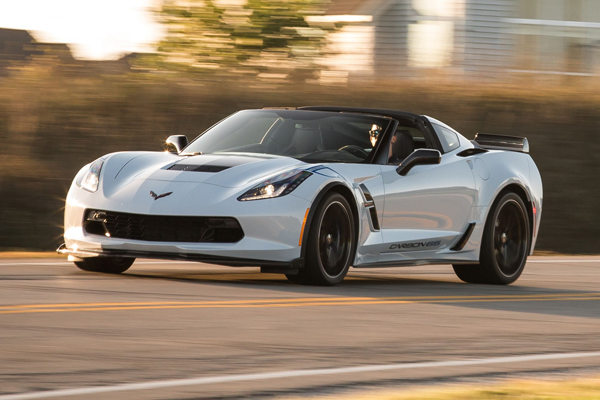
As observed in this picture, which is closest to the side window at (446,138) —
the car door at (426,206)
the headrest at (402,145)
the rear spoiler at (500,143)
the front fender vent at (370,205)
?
the car door at (426,206)

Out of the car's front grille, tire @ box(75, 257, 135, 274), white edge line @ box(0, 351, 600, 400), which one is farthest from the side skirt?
white edge line @ box(0, 351, 600, 400)

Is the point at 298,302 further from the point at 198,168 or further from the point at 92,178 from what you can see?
the point at 92,178

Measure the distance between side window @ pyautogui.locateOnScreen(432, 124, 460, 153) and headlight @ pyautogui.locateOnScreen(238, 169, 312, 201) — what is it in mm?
2254

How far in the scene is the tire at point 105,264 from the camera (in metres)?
9.41

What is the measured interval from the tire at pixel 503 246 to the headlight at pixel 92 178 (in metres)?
3.47

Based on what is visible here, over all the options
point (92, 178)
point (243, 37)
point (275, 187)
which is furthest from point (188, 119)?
point (275, 187)

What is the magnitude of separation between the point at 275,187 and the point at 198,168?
640 mm

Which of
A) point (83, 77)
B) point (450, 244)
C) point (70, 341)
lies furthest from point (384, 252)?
point (83, 77)

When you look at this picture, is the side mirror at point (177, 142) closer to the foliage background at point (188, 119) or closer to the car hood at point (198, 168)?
the car hood at point (198, 168)

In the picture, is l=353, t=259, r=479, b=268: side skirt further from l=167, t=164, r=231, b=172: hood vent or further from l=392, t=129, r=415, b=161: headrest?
l=167, t=164, r=231, b=172: hood vent

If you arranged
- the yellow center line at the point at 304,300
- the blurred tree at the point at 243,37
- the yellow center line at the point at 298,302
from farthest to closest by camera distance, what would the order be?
the blurred tree at the point at 243,37, the yellow center line at the point at 304,300, the yellow center line at the point at 298,302

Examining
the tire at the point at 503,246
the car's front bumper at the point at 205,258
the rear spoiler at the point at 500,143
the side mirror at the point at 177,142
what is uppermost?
the side mirror at the point at 177,142

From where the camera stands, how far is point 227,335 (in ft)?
20.7

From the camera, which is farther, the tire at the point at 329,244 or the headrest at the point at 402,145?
the headrest at the point at 402,145
